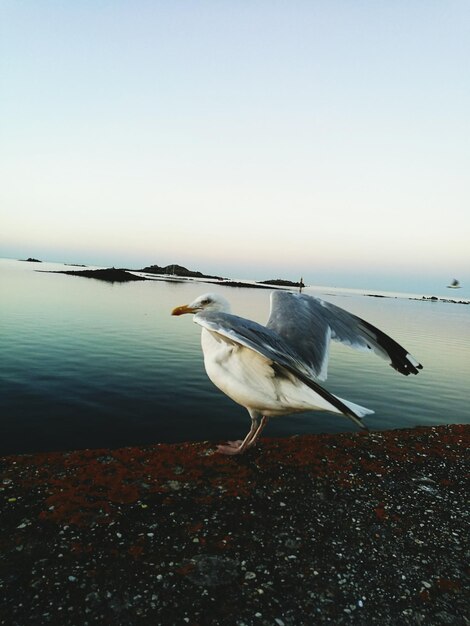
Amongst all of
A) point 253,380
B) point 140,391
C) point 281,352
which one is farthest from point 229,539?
point 140,391

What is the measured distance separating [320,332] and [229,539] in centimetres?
271

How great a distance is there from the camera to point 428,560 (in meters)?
3.43

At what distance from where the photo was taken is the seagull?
133 inches

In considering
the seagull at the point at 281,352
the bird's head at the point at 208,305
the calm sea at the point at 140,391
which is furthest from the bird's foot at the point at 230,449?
the calm sea at the point at 140,391

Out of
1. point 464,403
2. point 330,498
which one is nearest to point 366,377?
point 464,403

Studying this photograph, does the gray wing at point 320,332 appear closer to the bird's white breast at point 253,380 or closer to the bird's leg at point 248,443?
the bird's white breast at point 253,380

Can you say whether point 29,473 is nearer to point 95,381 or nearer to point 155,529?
point 155,529

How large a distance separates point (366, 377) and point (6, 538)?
47.1 ft

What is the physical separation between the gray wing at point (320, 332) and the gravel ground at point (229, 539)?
155 centimetres

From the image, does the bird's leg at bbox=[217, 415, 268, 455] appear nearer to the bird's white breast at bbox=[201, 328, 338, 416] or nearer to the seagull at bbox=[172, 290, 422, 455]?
the seagull at bbox=[172, 290, 422, 455]

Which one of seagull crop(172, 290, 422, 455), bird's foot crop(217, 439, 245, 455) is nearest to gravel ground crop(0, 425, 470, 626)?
bird's foot crop(217, 439, 245, 455)

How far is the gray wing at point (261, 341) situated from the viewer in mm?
3156

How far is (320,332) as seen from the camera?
4.98m

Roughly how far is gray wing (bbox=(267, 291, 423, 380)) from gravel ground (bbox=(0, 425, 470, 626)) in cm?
155
